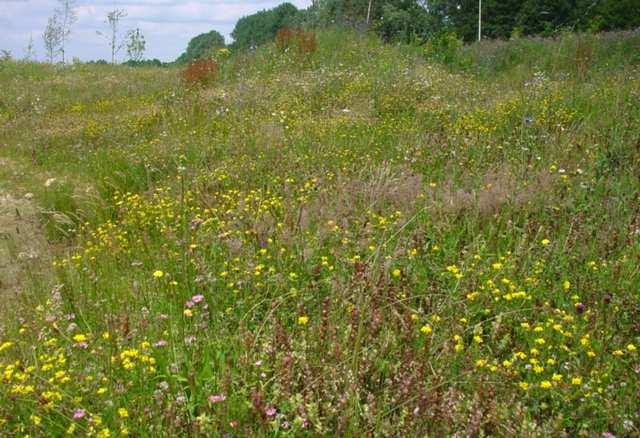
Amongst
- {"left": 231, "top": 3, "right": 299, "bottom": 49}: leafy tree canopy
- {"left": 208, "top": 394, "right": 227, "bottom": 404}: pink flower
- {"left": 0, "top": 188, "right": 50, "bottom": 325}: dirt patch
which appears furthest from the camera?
{"left": 231, "top": 3, "right": 299, "bottom": 49}: leafy tree canopy

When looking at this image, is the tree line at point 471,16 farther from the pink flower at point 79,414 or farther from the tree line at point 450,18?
the pink flower at point 79,414

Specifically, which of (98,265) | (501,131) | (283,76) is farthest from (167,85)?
(98,265)

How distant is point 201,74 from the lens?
37.7ft

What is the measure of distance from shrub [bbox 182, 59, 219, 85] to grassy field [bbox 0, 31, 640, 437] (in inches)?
138

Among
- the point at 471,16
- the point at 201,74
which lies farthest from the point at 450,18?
the point at 201,74

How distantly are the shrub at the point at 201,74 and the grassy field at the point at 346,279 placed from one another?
351 cm

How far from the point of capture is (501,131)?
661 centimetres

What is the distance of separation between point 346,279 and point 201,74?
9010mm

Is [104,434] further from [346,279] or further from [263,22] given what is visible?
[263,22]

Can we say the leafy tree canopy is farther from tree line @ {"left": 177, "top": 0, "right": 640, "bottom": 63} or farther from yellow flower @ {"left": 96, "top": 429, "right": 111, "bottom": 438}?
yellow flower @ {"left": 96, "top": 429, "right": 111, "bottom": 438}

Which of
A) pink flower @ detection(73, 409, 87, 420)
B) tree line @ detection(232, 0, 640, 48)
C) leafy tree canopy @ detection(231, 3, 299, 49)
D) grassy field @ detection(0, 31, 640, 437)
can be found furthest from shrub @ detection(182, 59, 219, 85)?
leafy tree canopy @ detection(231, 3, 299, 49)

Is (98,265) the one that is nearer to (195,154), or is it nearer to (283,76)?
(195,154)

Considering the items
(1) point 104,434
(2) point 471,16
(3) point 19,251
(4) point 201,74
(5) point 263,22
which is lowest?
(1) point 104,434

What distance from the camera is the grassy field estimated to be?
2.39 m
